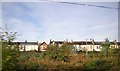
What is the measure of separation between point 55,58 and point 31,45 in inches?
999

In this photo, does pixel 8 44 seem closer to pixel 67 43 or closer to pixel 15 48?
pixel 15 48

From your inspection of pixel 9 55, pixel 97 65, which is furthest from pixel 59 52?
pixel 9 55

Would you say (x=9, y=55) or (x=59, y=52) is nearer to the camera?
(x=9, y=55)

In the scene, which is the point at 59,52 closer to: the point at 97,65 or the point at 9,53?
the point at 97,65

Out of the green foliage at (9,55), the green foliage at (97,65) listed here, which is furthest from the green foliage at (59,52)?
the green foliage at (9,55)

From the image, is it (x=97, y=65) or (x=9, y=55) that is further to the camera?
(x=97, y=65)

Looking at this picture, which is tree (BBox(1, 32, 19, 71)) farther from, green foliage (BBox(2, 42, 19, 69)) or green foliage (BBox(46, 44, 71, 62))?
green foliage (BBox(46, 44, 71, 62))

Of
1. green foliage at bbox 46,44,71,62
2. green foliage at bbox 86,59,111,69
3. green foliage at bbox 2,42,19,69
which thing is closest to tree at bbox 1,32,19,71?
green foliage at bbox 2,42,19,69

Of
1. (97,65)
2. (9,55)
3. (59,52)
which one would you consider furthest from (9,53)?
(59,52)

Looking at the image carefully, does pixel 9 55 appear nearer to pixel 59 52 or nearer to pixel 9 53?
pixel 9 53

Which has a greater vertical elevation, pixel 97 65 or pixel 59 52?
pixel 59 52

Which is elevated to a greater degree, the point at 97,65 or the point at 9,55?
the point at 9,55

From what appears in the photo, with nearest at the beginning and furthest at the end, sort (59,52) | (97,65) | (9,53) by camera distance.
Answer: (9,53) → (97,65) → (59,52)

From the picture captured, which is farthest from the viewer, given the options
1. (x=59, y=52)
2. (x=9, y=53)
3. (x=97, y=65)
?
(x=59, y=52)
